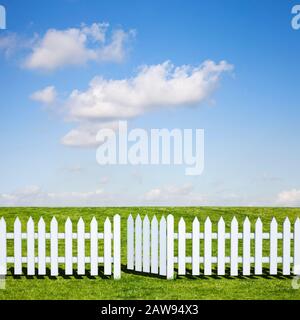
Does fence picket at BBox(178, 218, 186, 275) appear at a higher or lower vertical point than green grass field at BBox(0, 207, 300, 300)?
higher

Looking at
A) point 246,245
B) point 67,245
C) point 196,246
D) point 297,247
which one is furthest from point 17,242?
point 297,247

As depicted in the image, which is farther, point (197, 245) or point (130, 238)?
point (130, 238)

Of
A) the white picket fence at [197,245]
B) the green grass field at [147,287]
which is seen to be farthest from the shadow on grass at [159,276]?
the white picket fence at [197,245]

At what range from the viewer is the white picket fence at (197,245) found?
9.77 meters

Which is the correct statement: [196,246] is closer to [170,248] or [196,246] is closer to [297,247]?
[170,248]

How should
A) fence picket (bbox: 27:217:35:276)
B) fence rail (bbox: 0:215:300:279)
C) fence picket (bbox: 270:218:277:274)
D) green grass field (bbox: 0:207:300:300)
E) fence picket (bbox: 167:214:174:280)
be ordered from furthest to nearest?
fence picket (bbox: 270:218:277:274)
fence picket (bbox: 27:217:35:276)
fence rail (bbox: 0:215:300:279)
fence picket (bbox: 167:214:174:280)
green grass field (bbox: 0:207:300:300)

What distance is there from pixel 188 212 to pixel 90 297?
376 inches

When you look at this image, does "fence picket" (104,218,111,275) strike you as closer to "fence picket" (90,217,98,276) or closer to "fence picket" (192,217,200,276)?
"fence picket" (90,217,98,276)

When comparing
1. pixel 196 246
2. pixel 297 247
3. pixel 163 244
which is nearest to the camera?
pixel 163 244

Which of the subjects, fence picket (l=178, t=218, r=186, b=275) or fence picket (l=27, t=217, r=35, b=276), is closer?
fence picket (l=178, t=218, r=186, b=275)

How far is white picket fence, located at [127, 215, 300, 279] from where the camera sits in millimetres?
9773

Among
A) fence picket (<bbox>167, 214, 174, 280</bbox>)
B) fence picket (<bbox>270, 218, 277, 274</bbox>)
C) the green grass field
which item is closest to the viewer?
the green grass field

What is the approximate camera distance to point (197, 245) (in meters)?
9.84

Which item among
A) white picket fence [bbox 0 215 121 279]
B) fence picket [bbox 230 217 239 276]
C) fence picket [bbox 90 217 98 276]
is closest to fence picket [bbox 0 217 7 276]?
white picket fence [bbox 0 215 121 279]
